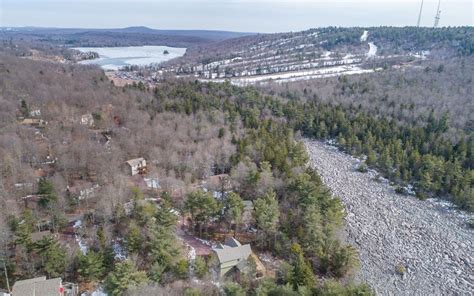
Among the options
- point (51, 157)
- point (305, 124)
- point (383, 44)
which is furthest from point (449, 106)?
point (383, 44)

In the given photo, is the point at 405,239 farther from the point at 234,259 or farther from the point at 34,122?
the point at 34,122

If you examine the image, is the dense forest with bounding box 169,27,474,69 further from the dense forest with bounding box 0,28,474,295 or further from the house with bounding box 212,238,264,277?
the house with bounding box 212,238,264,277

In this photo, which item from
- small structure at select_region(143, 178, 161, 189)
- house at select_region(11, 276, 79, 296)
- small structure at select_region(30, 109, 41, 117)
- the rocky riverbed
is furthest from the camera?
small structure at select_region(30, 109, 41, 117)

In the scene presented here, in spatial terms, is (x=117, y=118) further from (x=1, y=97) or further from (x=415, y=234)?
(x=415, y=234)

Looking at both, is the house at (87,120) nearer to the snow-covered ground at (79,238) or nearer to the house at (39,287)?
the snow-covered ground at (79,238)

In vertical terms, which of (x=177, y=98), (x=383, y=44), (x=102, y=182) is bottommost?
(x=102, y=182)

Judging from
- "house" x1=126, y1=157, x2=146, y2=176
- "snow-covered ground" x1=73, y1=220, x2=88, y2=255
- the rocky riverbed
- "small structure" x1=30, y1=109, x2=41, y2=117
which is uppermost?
"small structure" x1=30, y1=109, x2=41, y2=117

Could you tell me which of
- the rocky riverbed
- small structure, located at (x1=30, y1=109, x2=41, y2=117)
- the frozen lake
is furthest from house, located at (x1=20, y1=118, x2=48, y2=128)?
the frozen lake
